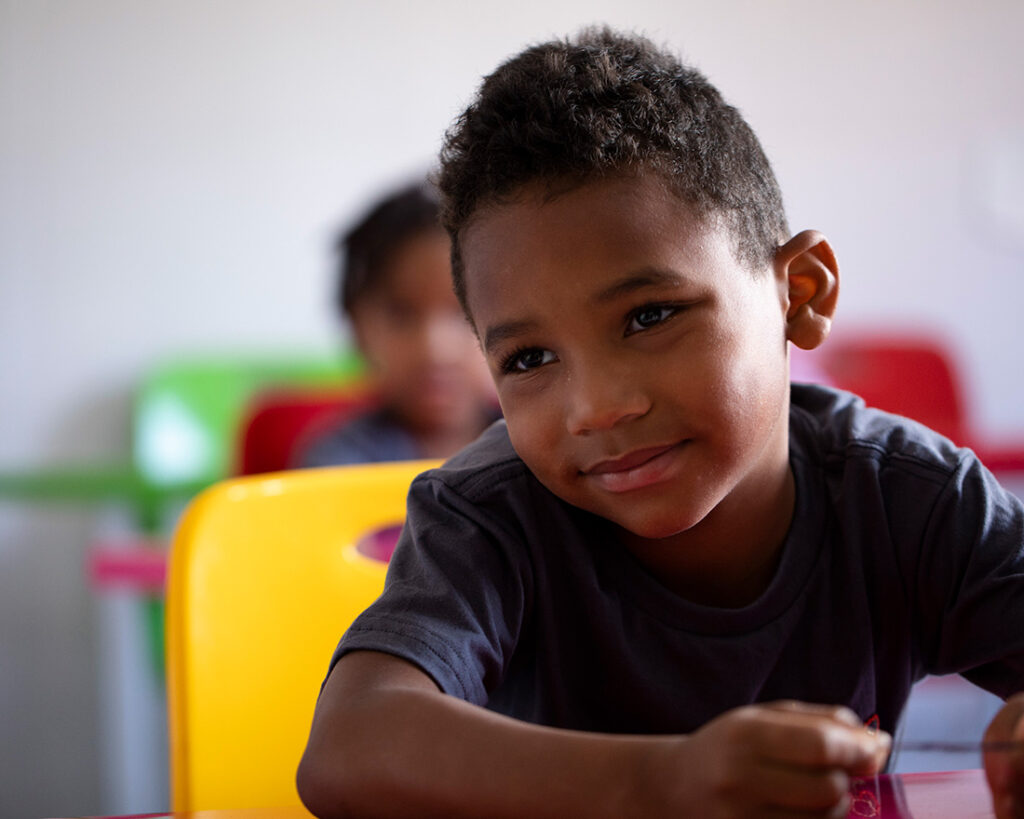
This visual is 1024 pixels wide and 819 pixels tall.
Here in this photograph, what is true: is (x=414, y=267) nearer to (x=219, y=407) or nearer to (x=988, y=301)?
(x=219, y=407)

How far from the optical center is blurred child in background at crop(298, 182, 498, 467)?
1.76m

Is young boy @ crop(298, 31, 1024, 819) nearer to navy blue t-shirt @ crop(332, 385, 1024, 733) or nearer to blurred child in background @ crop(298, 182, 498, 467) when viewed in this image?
navy blue t-shirt @ crop(332, 385, 1024, 733)

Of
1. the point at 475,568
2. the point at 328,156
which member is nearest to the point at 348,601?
the point at 475,568

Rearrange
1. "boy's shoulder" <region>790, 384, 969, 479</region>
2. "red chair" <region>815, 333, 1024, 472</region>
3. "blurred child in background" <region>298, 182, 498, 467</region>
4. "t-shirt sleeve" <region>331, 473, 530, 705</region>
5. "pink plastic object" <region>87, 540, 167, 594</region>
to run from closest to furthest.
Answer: "t-shirt sleeve" <region>331, 473, 530, 705</region>, "boy's shoulder" <region>790, 384, 969, 479</region>, "pink plastic object" <region>87, 540, 167, 594</region>, "blurred child in background" <region>298, 182, 498, 467</region>, "red chair" <region>815, 333, 1024, 472</region>

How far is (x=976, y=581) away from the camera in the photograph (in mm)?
603

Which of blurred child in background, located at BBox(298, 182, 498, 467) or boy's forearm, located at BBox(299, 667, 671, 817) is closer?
boy's forearm, located at BBox(299, 667, 671, 817)

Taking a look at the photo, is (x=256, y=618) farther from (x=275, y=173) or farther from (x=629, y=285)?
(x=275, y=173)

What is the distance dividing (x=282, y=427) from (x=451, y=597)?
1.42 m

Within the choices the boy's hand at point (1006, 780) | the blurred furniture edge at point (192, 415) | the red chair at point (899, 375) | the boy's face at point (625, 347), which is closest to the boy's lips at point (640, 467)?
the boy's face at point (625, 347)

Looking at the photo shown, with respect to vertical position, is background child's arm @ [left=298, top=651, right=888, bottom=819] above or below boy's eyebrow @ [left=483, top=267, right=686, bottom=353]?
below

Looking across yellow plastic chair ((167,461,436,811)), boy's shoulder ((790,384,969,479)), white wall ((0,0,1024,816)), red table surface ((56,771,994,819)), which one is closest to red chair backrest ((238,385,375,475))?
white wall ((0,0,1024,816))

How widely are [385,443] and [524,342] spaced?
4.00 feet

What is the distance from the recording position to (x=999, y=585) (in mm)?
593

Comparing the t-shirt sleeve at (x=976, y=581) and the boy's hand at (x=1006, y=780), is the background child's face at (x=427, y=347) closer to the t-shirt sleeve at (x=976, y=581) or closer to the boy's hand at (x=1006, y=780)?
the t-shirt sleeve at (x=976, y=581)
